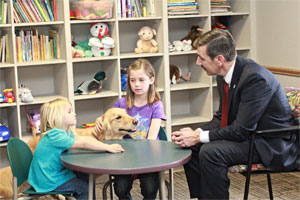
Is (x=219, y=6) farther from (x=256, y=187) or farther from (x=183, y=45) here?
(x=256, y=187)

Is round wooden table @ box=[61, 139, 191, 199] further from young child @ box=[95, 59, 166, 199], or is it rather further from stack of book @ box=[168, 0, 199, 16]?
stack of book @ box=[168, 0, 199, 16]

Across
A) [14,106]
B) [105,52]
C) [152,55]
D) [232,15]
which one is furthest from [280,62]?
[14,106]

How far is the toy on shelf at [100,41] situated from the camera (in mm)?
3889

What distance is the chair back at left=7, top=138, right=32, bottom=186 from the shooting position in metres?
2.54

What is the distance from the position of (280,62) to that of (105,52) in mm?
1518

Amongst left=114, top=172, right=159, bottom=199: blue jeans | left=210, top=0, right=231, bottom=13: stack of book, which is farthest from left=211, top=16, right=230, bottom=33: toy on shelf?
left=114, top=172, right=159, bottom=199: blue jeans

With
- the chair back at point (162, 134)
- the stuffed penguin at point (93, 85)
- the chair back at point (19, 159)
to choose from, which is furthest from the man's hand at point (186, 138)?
the stuffed penguin at point (93, 85)

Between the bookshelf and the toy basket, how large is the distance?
5 cm

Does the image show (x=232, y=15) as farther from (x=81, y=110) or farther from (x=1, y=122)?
(x=1, y=122)

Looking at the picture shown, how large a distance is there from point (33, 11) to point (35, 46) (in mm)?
282

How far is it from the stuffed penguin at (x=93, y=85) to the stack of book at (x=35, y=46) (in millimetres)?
313

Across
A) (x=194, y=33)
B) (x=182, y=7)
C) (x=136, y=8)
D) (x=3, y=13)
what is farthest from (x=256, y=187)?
(x=3, y=13)

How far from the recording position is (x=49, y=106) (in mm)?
2588

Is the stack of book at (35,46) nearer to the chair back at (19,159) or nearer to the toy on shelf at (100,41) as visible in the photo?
the toy on shelf at (100,41)
